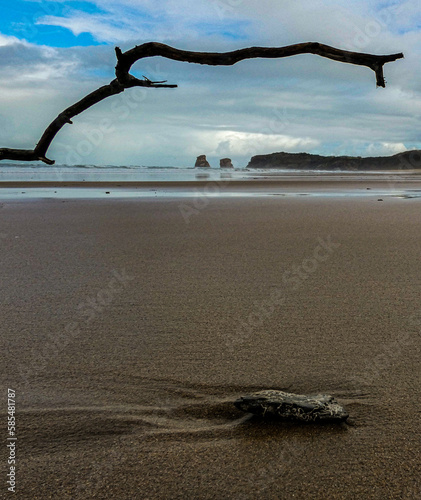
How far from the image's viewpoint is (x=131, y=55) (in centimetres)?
172

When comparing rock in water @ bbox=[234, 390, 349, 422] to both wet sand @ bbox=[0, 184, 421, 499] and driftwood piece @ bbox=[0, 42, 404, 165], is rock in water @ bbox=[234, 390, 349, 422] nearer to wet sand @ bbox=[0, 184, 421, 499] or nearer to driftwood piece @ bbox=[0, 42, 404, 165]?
wet sand @ bbox=[0, 184, 421, 499]

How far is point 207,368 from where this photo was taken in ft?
7.99

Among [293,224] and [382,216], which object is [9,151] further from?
[382,216]

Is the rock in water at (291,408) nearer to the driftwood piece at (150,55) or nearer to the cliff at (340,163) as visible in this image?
the driftwood piece at (150,55)

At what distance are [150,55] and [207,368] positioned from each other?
5.13 ft

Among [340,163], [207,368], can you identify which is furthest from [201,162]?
[207,368]

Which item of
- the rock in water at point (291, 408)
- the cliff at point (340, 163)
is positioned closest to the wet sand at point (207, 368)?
the rock in water at point (291, 408)

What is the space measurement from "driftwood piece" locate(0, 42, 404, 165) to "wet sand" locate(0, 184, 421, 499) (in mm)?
1145

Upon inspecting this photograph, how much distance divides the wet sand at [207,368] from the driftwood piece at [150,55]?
1145 millimetres

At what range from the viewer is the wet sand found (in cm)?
163

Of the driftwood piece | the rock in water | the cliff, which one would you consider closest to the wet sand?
the rock in water

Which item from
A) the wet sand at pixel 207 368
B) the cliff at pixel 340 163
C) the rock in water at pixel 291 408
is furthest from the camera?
the cliff at pixel 340 163

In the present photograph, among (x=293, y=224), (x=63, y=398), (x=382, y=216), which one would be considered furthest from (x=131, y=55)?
(x=382, y=216)

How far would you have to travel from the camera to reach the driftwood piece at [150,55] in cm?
166
